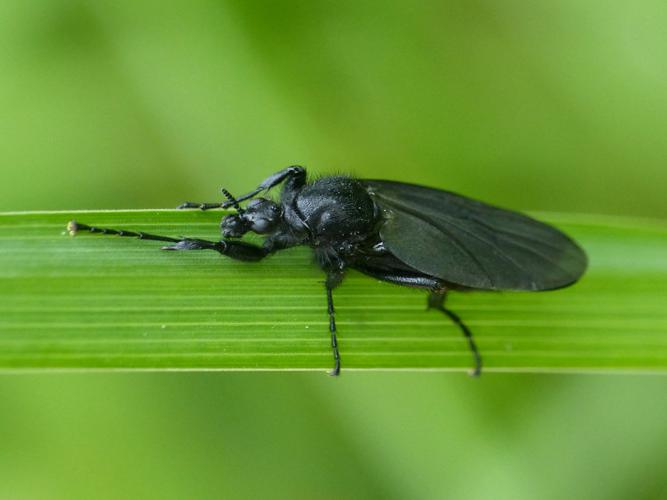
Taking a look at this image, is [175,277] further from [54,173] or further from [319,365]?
[54,173]

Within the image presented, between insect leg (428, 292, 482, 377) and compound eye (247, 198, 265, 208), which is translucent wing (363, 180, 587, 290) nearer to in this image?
insect leg (428, 292, 482, 377)

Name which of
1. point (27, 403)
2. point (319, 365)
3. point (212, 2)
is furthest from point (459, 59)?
point (27, 403)

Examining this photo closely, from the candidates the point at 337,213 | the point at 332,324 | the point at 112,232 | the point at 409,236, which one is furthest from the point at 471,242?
the point at 112,232

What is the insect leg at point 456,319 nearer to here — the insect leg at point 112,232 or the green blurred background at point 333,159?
the green blurred background at point 333,159

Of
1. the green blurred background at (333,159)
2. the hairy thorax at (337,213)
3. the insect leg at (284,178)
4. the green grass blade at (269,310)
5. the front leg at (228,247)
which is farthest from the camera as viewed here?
the green blurred background at (333,159)

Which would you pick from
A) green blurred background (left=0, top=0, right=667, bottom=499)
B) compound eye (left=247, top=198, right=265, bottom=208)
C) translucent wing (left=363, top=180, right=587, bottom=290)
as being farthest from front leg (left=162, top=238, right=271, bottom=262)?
green blurred background (left=0, top=0, right=667, bottom=499)

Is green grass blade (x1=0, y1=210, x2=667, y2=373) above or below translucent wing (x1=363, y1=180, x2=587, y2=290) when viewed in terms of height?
below

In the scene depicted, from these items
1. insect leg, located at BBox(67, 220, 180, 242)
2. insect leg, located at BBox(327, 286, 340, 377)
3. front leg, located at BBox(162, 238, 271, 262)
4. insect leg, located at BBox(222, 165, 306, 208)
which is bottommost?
insect leg, located at BBox(327, 286, 340, 377)

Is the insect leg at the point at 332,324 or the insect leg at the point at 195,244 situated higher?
the insect leg at the point at 195,244

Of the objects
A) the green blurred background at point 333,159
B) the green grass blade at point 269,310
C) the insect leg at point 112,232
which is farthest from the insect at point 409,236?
the green blurred background at point 333,159
